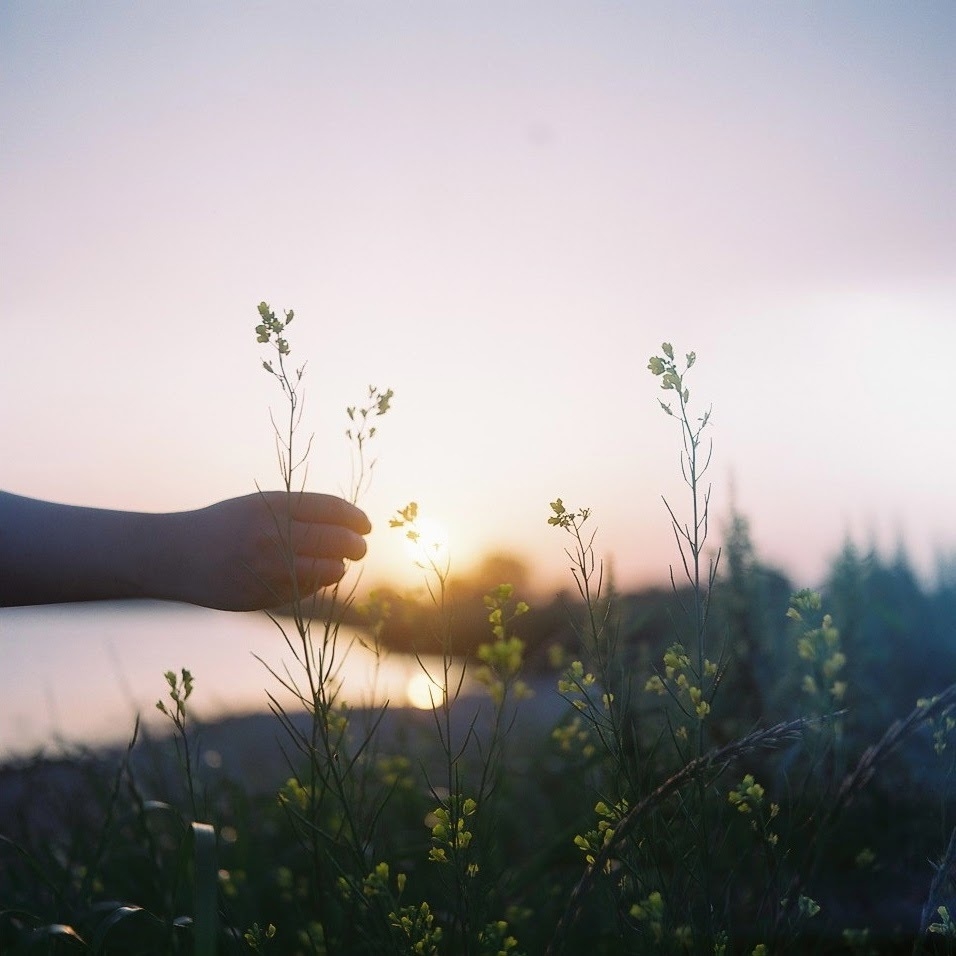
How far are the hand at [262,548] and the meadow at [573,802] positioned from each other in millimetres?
68

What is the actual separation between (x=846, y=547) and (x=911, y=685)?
2.03 feet

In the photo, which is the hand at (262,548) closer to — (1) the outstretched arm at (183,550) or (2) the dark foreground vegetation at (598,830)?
(1) the outstretched arm at (183,550)

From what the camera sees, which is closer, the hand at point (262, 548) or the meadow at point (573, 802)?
the meadow at point (573, 802)

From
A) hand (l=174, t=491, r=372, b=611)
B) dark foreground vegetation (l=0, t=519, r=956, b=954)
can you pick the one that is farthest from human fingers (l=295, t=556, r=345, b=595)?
dark foreground vegetation (l=0, t=519, r=956, b=954)

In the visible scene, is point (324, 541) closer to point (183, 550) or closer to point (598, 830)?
point (183, 550)

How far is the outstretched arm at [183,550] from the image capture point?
75.7 inches

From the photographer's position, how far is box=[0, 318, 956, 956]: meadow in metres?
1.53

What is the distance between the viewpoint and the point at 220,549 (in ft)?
6.75

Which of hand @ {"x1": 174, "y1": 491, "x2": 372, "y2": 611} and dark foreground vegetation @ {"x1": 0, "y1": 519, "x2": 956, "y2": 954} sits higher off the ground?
hand @ {"x1": 174, "y1": 491, "x2": 372, "y2": 611}

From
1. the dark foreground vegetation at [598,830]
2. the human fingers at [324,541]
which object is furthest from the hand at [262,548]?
the dark foreground vegetation at [598,830]

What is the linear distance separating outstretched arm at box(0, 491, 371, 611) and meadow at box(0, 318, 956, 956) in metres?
0.09

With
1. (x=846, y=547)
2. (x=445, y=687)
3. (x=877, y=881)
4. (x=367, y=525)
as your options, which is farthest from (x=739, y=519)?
(x=445, y=687)

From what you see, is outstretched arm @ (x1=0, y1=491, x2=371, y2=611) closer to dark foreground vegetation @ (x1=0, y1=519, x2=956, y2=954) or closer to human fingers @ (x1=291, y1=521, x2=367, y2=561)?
human fingers @ (x1=291, y1=521, x2=367, y2=561)

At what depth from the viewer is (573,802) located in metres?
3.67
